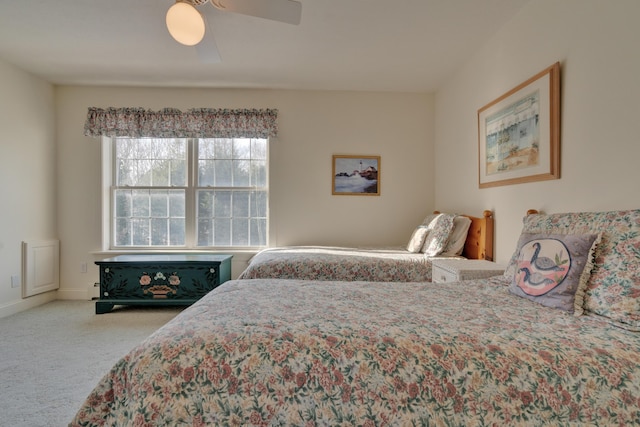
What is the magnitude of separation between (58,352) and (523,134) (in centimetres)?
357

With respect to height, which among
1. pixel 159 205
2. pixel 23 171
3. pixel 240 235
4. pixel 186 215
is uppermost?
pixel 23 171

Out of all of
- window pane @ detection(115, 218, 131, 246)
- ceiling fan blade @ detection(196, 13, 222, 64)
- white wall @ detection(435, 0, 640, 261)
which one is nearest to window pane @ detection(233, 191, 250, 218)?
window pane @ detection(115, 218, 131, 246)

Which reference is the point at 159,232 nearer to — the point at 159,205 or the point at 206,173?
the point at 159,205

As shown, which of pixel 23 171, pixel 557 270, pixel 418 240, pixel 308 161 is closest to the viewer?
pixel 557 270

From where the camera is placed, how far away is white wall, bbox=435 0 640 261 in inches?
61.1

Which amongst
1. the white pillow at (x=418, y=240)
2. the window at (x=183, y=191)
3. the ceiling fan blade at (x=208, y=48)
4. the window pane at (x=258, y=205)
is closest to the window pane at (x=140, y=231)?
the window at (x=183, y=191)

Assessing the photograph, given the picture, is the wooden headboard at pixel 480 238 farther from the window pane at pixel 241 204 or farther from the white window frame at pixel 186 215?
the window pane at pixel 241 204

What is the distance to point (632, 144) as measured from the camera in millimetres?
1526

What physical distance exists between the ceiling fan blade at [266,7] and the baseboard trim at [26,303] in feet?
11.2

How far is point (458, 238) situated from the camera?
294cm

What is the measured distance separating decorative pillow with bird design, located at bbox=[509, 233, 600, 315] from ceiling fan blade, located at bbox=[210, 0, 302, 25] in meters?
1.78

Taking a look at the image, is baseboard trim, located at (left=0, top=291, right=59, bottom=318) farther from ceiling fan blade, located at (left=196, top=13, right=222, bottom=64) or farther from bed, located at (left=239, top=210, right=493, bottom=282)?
ceiling fan blade, located at (left=196, top=13, right=222, bottom=64)

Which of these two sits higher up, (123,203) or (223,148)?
(223,148)

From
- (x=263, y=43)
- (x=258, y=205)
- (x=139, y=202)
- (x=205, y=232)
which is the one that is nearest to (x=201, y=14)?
(x=263, y=43)
